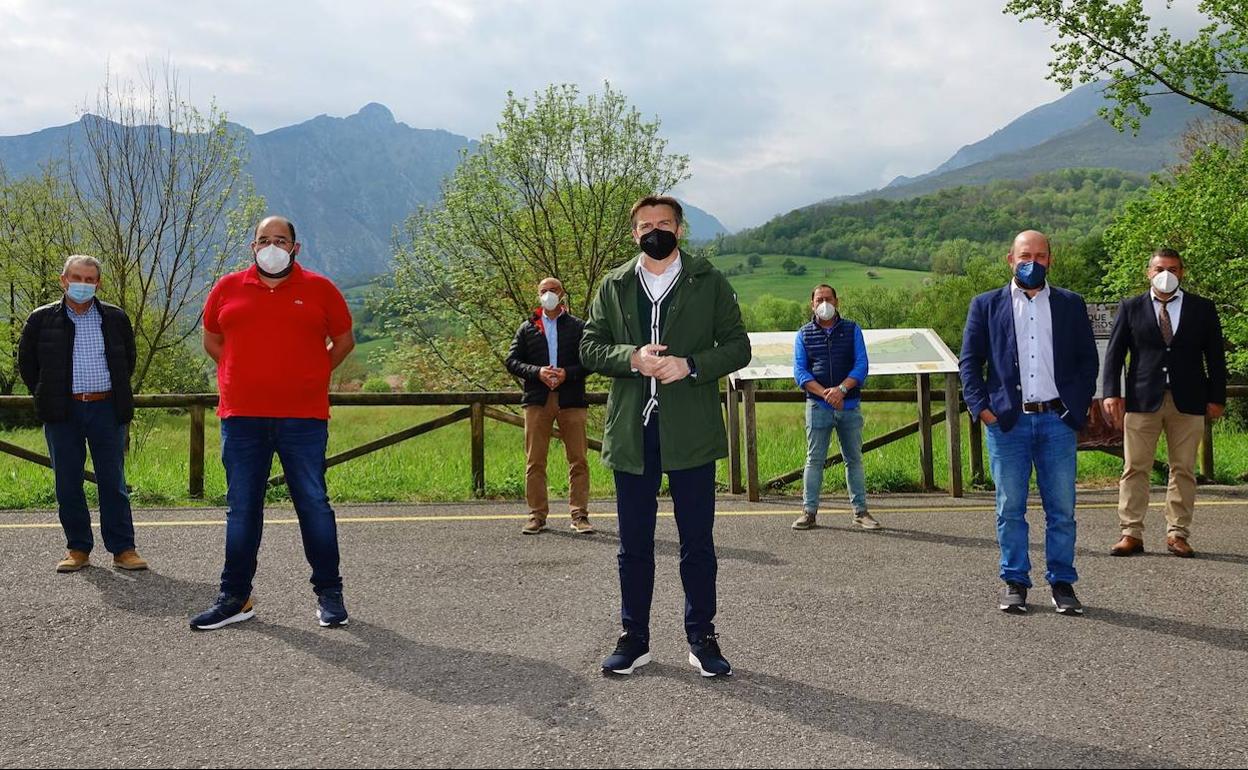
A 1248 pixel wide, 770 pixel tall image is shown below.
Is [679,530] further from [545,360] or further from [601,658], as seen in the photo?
[545,360]

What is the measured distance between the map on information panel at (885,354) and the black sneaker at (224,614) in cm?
582

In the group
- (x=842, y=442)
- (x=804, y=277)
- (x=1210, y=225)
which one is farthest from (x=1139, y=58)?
(x=804, y=277)

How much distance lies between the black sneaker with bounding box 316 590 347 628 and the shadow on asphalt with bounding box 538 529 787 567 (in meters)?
2.45

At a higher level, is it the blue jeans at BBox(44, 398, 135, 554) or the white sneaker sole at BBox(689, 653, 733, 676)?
the blue jeans at BBox(44, 398, 135, 554)

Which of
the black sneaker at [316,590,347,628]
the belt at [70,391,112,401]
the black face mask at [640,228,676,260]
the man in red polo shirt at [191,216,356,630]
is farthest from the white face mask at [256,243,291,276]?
the belt at [70,391,112,401]

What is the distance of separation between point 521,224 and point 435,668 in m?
21.7

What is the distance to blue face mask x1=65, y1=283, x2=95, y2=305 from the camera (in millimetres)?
6570

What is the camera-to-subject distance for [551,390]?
8453mm

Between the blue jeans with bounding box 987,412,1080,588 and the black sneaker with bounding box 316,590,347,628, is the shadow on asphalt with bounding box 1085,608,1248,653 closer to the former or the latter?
the blue jeans with bounding box 987,412,1080,588

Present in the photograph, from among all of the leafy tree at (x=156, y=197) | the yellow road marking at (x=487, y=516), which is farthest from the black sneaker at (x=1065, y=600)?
the leafy tree at (x=156, y=197)

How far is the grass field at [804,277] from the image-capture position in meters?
115

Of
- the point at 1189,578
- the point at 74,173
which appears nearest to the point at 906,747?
the point at 1189,578

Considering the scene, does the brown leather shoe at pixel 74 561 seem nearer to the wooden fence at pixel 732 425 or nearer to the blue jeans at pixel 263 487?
the blue jeans at pixel 263 487

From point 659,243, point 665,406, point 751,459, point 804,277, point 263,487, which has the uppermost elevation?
point 804,277
